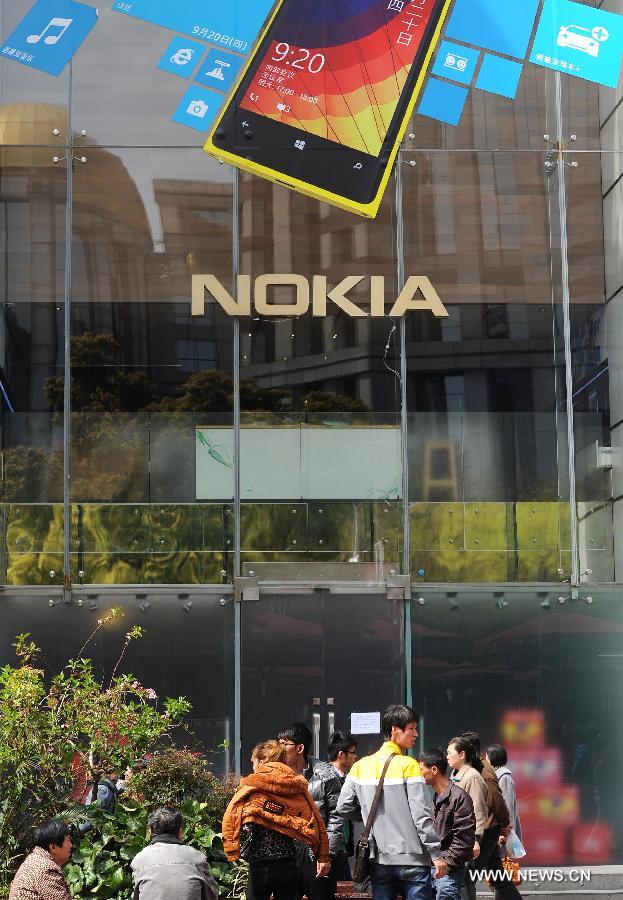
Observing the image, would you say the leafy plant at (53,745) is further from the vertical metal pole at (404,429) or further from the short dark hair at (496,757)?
the vertical metal pole at (404,429)

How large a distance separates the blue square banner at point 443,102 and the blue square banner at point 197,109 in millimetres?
2260

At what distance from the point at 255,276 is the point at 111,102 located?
2505 mm

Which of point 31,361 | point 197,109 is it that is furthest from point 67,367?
point 197,109

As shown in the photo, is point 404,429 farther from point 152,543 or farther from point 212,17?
point 212,17

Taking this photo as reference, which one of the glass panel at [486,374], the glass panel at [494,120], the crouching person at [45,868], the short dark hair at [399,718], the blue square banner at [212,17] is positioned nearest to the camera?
the crouching person at [45,868]

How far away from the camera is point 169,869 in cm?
838

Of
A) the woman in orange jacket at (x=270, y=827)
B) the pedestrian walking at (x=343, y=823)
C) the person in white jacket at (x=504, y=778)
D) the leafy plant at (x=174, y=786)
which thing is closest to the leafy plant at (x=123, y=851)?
the leafy plant at (x=174, y=786)

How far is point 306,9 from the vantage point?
15.9 m

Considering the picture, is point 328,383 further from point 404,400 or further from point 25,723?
point 25,723

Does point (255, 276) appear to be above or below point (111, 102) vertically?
below

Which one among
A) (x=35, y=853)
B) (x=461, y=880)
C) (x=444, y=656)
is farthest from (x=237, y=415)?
(x=35, y=853)

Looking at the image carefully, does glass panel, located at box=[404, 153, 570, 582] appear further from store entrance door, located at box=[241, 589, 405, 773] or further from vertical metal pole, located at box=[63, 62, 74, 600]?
vertical metal pole, located at box=[63, 62, 74, 600]

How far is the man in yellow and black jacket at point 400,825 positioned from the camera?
9.67m

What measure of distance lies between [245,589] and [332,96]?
5460mm
